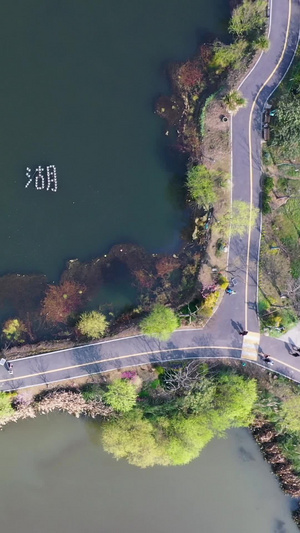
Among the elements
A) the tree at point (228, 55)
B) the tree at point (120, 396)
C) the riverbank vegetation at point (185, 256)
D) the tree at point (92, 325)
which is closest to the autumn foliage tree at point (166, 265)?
the riverbank vegetation at point (185, 256)

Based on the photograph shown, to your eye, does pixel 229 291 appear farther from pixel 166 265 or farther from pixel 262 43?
pixel 262 43

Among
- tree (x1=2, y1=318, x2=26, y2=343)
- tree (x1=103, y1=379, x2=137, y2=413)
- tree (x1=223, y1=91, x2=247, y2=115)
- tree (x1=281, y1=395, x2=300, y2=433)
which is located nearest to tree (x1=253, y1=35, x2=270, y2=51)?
tree (x1=223, y1=91, x2=247, y2=115)

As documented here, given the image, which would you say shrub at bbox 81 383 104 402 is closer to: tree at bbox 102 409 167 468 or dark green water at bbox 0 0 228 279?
tree at bbox 102 409 167 468

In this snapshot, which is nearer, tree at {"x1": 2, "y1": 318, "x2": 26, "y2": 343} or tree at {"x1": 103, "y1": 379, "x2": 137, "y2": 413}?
tree at {"x1": 103, "y1": 379, "x2": 137, "y2": 413}

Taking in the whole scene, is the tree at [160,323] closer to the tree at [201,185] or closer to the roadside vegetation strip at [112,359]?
the roadside vegetation strip at [112,359]

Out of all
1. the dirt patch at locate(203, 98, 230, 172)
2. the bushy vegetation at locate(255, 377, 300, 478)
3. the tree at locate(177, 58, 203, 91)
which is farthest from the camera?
the tree at locate(177, 58, 203, 91)

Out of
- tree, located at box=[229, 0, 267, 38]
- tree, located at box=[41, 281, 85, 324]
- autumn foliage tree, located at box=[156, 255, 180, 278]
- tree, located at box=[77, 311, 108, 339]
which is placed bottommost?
tree, located at box=[77, 311, 108, 339]
